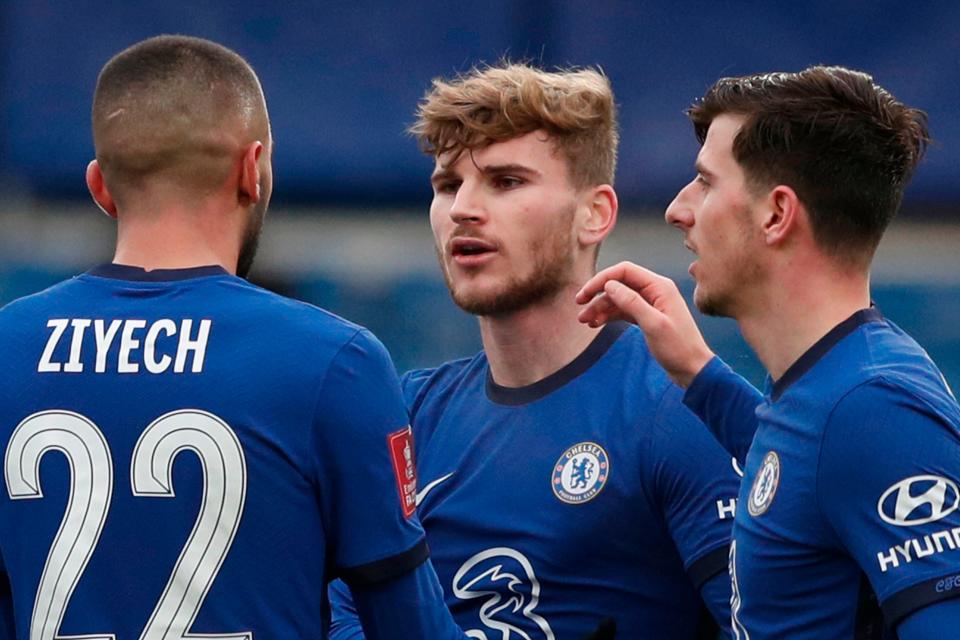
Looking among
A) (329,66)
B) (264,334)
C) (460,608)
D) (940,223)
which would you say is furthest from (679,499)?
(329,66)

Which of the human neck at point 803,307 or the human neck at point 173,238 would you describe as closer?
the human neck at point 173,238

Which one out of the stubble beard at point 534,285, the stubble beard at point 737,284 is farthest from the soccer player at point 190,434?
the stubble beard at point 534,285

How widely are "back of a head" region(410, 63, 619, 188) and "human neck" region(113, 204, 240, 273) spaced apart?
1.07 meters

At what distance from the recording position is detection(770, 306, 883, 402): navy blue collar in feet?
8.72

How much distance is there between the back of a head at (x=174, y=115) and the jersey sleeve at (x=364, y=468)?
428 mm

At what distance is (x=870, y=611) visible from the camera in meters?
2.46

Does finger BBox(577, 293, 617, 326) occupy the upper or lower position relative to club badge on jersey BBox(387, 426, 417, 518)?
upper

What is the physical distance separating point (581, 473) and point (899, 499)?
39.8 inches

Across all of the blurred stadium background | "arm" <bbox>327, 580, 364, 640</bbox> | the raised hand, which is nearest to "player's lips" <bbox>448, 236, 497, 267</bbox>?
the raised hand

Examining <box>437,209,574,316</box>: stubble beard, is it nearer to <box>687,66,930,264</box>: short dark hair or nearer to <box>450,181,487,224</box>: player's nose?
<box>450,181,487,224</box>: player's nose

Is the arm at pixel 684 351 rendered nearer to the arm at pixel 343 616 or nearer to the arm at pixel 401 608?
the arm at pixel 401 608

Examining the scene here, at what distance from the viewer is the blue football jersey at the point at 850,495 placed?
232cm

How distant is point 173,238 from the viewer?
257cm

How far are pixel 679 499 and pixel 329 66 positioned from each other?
12.5 ft
